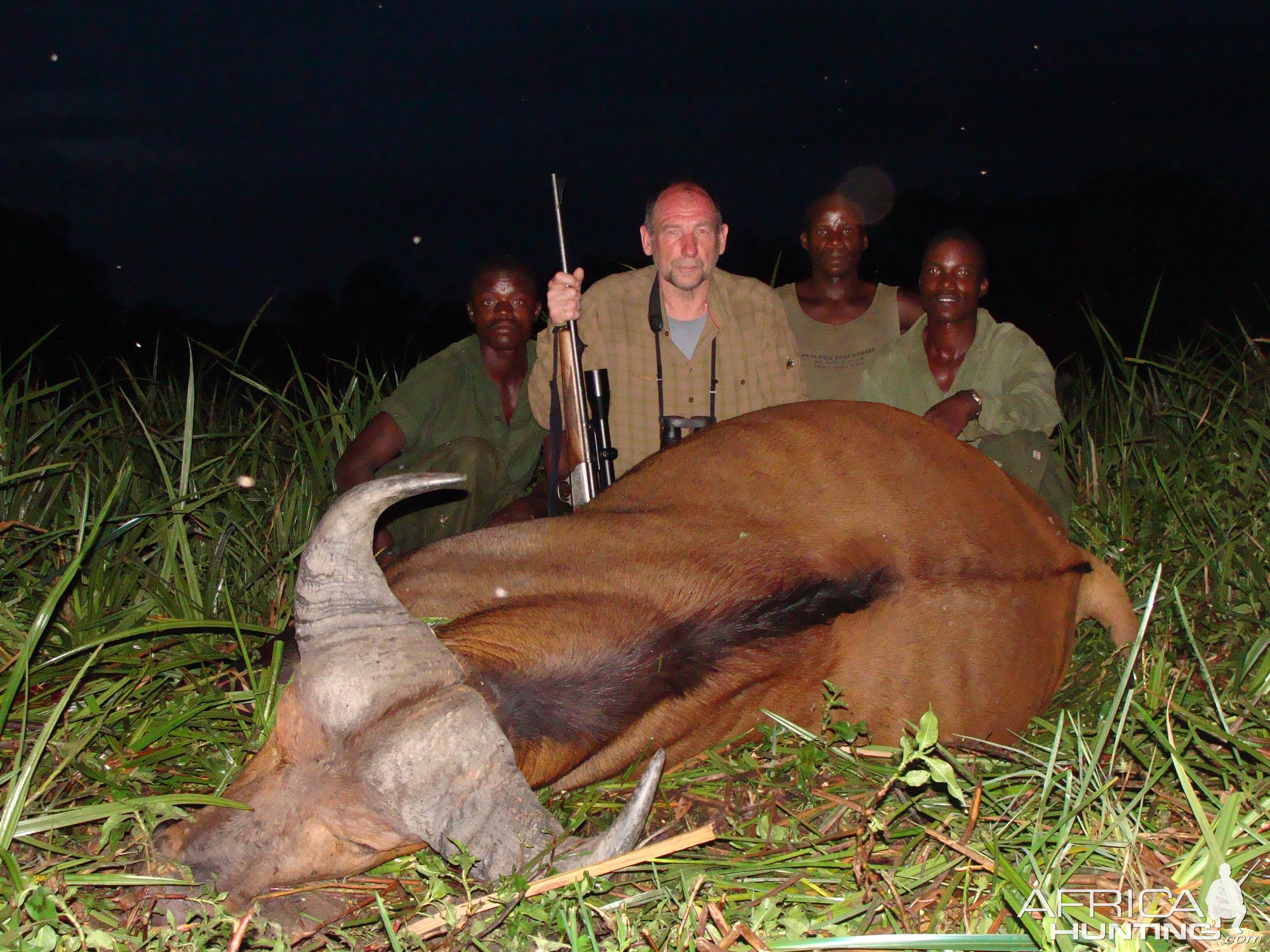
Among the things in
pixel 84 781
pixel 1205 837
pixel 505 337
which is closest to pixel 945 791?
pixel 1205 837

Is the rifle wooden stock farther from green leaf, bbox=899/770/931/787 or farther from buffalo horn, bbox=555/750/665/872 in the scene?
green leaf, bbox=899/770/931/787

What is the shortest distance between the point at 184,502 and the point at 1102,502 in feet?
12.2

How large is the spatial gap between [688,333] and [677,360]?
5.6 inches

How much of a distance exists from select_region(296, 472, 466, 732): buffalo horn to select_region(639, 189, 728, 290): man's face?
99.8 inches

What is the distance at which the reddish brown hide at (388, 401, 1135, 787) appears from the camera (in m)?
2.55

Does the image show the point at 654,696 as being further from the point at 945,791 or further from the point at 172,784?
the point at 172,784

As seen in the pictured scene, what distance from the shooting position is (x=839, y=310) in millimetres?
5270

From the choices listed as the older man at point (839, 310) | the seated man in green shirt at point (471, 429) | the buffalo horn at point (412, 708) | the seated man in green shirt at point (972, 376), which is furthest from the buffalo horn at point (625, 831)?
the older man at point (839, 310)

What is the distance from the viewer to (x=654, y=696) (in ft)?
8.48

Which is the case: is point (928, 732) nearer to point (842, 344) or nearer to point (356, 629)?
point (356, 629)

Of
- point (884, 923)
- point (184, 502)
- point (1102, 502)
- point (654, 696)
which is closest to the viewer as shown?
point (884, 923)

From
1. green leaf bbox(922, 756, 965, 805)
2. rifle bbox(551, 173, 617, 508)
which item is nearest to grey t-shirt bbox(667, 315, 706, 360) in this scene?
rifle bbox(551, 173, 617, 508)

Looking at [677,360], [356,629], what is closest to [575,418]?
[677,360]

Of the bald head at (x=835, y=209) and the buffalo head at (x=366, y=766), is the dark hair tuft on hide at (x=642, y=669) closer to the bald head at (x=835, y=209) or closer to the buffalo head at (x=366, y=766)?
the buffalo head at (x=366, y=766)
